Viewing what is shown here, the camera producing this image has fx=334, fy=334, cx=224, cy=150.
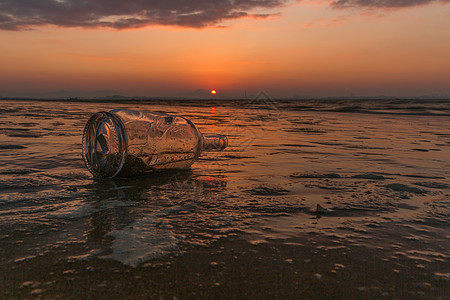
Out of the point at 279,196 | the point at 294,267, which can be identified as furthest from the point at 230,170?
the point at 294,267

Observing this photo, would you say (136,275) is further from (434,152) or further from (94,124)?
(434,152)

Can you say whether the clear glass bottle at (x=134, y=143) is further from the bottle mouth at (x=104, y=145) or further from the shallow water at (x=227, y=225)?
the shallow water at (x=227, y=225)

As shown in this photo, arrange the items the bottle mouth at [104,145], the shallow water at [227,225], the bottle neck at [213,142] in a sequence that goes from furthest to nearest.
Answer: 1. the bottle neck at [213,142]
2. the bottle mouth at [104,145]
3. the shallow water at [227,225]

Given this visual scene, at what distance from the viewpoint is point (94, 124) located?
9.35 ft

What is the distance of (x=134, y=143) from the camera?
274 centimetres

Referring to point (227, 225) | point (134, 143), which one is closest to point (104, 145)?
point (134, 143)

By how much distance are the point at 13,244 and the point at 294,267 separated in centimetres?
121

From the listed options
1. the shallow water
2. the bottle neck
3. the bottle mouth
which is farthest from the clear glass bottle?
the bottle neck

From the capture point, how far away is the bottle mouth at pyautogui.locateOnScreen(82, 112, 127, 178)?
2.62 metres

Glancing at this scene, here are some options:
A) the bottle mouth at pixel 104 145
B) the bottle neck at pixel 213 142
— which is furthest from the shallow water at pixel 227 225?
the bottle neck at pixel 213 142

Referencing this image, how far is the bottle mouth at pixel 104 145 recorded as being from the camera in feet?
8.60

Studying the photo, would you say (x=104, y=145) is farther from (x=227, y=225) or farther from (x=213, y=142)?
(x=227, y=225)

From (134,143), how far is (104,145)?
0.31 m

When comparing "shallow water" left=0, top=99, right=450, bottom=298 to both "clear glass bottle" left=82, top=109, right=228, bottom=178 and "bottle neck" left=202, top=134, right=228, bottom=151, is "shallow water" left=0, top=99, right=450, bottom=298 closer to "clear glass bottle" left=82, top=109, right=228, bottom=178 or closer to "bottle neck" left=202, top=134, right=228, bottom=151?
"clear glass bottle" left=82, top=109, right=228, bottom=178
